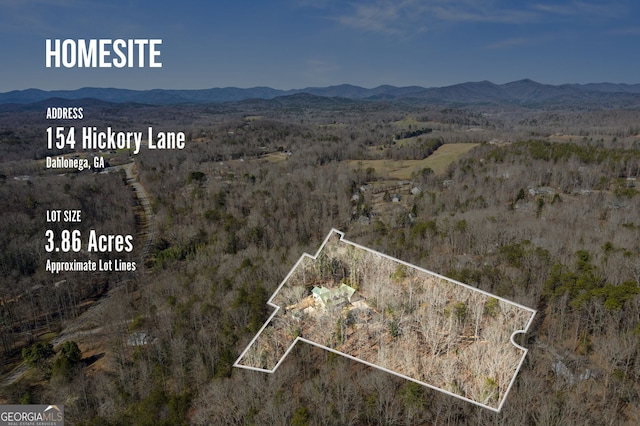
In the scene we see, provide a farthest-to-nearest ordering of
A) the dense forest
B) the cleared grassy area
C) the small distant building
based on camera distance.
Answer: the cleared grassy area, the dense forest, the small distant building

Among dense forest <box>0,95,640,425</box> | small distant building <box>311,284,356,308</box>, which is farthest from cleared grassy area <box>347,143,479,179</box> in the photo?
small distant building <box>311,284,356,308</box>

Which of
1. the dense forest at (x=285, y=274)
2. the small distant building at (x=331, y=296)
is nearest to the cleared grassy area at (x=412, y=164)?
the dense forest at (x=285, y=274)

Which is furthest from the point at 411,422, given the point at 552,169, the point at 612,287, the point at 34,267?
the point at 552,169

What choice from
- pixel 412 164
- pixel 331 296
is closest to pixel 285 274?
pixel 331 296

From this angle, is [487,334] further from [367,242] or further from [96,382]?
[367,242]

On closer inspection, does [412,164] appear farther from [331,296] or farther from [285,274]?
[331,296]

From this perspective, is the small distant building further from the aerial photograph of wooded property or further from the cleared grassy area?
the cleared grassy area
